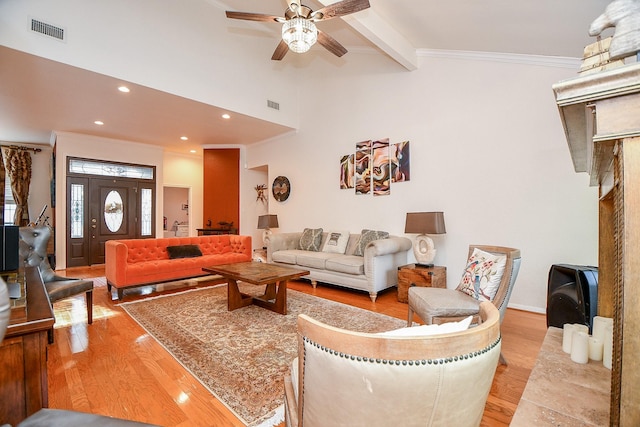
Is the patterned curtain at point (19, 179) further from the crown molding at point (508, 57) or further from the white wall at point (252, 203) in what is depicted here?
the crown molding at point (508, 57)

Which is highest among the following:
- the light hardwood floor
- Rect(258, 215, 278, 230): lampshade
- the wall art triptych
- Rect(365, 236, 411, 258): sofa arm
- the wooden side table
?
the wall art triptych

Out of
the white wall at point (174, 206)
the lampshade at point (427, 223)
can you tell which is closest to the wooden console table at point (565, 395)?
the lampshade at point (427, 223)

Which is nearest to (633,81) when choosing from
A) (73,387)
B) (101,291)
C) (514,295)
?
(73,387)

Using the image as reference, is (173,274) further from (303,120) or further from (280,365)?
(303,120)

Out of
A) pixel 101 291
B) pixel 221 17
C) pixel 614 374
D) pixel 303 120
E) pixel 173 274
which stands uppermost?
pixel 221 17

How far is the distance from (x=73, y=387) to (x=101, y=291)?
2.88m

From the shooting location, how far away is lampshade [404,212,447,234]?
12.2ft

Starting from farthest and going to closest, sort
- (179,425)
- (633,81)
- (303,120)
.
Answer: (303,120) < (179,425) < (633,81)

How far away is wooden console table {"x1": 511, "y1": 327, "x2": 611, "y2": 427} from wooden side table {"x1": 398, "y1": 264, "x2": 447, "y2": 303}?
7.33ft

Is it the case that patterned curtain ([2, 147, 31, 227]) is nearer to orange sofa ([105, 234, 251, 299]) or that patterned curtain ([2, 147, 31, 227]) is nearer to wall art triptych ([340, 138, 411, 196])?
orange sofa ([105, 234, 251, 299])

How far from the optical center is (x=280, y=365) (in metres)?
2.14

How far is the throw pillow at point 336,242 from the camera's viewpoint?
4887 mm

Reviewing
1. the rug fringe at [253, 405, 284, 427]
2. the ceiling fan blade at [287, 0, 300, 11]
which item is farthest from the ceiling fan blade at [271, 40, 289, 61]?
the rug fringe at [253, 405, 284, 427]

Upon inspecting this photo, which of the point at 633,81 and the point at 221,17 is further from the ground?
the point at 221,17
